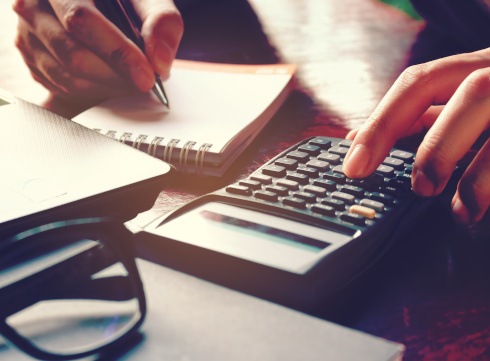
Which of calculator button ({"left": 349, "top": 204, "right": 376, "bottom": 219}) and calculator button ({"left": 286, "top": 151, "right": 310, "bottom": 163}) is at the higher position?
calculator button ({"left": 349, "top": 204, "right": 376, "bottom": 219})

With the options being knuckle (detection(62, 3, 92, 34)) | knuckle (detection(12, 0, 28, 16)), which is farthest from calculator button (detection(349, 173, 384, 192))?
knuckle (detection(12, 0, 28, 16))

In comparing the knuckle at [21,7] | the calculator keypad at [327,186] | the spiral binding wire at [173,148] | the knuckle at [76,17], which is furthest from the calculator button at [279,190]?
the knuckle at [21,7]

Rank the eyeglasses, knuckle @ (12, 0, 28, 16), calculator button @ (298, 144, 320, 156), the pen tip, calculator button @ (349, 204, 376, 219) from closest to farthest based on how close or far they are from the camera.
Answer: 1. the eyeglasses
2. calculator button @ (349, 204, 376, 219)
3. calculator button @ (298, 144, 320, 156)
4. the pen tip
5. knuckle @ (12, 0, 28, 16)

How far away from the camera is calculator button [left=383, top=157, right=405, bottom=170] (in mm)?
454

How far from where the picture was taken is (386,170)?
0.44m

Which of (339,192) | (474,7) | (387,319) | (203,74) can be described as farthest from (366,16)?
(387,319)

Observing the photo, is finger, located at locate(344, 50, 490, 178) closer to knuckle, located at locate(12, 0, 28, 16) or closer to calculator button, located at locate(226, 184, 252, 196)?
calculator button, located at locate(226, 184, 252, 196)

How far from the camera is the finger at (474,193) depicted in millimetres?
403

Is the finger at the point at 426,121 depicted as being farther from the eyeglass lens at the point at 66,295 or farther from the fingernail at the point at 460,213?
the eyeglass lens at the point at 66,295

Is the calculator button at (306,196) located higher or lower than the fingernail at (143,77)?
lower

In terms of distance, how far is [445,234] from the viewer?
1.32 feet

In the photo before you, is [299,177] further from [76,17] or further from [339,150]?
[76,17]

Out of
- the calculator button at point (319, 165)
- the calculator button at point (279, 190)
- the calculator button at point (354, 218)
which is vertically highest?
the calculator button at point (279, 190)

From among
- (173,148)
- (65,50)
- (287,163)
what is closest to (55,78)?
(65,50)
